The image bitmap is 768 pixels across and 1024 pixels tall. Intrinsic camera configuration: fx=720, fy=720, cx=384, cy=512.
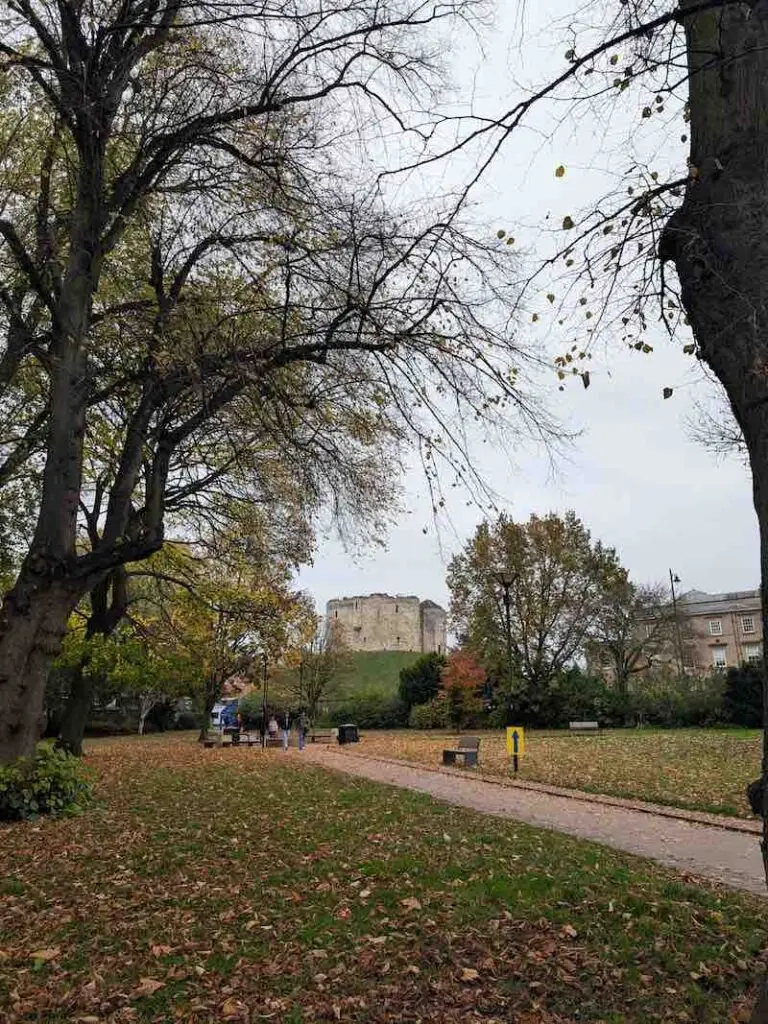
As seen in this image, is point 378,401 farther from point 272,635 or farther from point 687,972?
point 272,635

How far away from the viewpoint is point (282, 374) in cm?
901

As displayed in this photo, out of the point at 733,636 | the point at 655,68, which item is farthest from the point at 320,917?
the point at 733,636

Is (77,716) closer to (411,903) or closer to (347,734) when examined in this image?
(347,734)

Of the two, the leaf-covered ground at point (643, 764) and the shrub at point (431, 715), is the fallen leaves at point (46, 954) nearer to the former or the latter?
the leaf-covered ground at point (643, 764)

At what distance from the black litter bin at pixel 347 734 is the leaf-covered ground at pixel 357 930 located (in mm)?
20368

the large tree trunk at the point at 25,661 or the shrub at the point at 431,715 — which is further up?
the large tree trunk at the point at 25,661

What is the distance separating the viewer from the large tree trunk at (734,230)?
3.19m

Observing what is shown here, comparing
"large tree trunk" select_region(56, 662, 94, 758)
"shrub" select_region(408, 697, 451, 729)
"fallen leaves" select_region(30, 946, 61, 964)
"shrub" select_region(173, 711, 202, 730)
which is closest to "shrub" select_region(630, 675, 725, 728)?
"shrub" select_region(408, 697, 451, 729)

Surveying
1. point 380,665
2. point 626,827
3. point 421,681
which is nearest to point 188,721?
point 421,681

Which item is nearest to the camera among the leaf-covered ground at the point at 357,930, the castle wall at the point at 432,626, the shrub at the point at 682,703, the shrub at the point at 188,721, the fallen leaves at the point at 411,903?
the leaf-covered ground at the point at 357,930

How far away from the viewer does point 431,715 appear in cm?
3616

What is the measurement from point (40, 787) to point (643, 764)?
12.8 meters

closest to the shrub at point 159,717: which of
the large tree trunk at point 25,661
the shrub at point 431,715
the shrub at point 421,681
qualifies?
the shrub at point 421,681

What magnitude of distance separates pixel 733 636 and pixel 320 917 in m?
69.4
